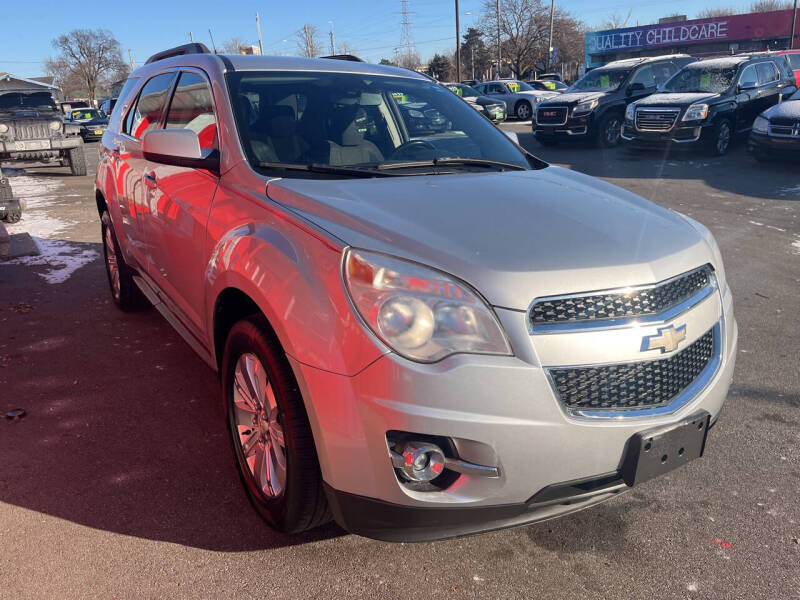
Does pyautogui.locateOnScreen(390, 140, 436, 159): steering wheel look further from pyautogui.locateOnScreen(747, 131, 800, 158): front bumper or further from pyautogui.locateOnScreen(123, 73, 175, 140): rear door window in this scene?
pyautogui.locateOnScreen(747, 131, 800, 158): front bumper

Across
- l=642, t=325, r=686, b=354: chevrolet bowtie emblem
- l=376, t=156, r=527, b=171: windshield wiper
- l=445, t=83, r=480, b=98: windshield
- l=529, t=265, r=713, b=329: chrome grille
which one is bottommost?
l=642, t=325, r=686, b=354: chevrolet bowtie emblem

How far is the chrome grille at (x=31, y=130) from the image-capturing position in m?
14.0

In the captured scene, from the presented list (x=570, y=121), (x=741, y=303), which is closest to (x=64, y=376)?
(x=741, y=303)

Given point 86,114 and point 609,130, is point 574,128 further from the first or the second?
point 86,114

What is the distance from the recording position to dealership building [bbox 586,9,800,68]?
4628cm

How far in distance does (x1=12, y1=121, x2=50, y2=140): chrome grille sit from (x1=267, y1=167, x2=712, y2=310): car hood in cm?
1412

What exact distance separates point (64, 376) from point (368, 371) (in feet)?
9.45

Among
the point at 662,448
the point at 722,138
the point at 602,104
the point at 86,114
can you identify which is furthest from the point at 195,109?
the point at 86,114

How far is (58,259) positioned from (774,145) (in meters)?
10.8

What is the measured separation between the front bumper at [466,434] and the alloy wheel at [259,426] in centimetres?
33

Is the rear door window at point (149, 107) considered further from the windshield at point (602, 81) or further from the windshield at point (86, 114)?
the windshield at point (86, 114)

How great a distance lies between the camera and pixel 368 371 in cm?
184

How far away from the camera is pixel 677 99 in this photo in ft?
42.2

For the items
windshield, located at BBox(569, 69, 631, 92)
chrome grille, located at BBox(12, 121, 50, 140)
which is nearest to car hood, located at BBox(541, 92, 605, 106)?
windshield, located at BBox(569, 69, 631, 92)
